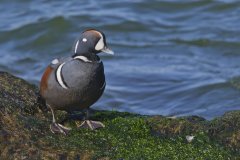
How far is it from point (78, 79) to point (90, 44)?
390mm

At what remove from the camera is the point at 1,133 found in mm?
6305

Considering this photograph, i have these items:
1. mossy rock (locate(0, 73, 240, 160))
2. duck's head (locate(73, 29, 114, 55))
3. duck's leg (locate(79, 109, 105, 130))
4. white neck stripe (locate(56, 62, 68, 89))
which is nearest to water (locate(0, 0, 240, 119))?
mossy rock (locate(0, 73, 240, 160))

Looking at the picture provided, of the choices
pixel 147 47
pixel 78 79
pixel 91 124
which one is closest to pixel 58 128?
pixel 91 124

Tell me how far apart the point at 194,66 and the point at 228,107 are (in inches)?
80.2

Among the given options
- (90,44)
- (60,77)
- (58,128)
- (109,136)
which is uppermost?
(90,44)

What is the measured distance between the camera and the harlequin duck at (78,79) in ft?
22.2

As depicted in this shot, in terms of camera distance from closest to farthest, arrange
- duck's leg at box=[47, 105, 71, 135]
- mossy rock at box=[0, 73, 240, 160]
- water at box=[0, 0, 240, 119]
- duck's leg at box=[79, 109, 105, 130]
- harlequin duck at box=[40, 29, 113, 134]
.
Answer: mossy rock at box=[0, 73, 240, 160] → duck's leg at box=[47, 105, 71, 135] → harlequin duck at box=[40, 29, 113, 134] → duck's leg at box=[79, 109, 105, 130] → water at box=[0, 0, 240, 119]

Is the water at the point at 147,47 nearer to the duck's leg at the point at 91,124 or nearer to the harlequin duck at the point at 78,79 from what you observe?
the duck's leg at the point at 91,124

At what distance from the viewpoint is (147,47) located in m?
14.7

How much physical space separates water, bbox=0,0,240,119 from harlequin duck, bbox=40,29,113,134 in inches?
179

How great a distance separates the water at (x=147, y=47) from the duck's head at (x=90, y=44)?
453 centimetres

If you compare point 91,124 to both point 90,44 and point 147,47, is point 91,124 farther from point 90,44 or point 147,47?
point 147,47

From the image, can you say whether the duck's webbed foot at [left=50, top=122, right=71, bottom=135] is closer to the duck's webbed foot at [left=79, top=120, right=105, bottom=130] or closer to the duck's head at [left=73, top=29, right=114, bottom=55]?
the duck's webbed foot at [left=79, top=120, right=105, bottom=130]

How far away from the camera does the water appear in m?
12.2
